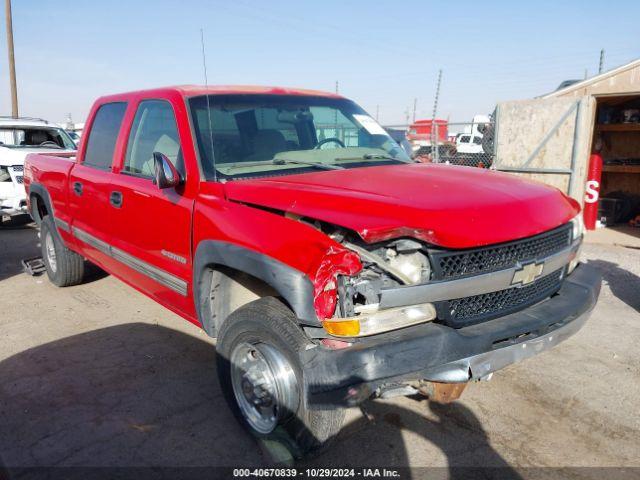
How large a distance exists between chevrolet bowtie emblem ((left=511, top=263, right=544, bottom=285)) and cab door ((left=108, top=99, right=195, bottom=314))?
6.15 ft

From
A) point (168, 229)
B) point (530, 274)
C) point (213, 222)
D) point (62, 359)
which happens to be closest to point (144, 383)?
point (62, 359)

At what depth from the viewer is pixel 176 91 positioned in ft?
11.3

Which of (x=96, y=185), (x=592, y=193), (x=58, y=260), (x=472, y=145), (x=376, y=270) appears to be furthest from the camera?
(x=472, y=145)

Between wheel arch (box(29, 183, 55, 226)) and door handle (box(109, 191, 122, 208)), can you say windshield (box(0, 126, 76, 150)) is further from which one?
door handle (box(109, 191, 122, 208))

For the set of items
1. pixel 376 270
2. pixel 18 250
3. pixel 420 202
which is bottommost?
pixel 18 250

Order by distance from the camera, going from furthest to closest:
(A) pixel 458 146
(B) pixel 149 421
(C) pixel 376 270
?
1. (A) pixel 458 146
2. (B) pixel 149 421
3. (C) pixel 376 270

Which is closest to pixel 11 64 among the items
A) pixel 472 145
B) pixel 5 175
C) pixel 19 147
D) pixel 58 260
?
pixel 19 147

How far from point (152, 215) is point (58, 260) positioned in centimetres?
269

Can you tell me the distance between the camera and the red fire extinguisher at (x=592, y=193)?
904 centimetres

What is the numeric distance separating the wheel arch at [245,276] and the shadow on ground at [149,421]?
601mm

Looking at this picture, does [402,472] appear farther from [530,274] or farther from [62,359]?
[62,359]

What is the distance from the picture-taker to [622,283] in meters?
5.84

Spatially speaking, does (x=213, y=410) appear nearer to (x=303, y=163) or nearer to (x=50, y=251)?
(x=303, y=163)

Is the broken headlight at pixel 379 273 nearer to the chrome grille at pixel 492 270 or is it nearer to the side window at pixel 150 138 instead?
the chrome grille at pixel 492 270
